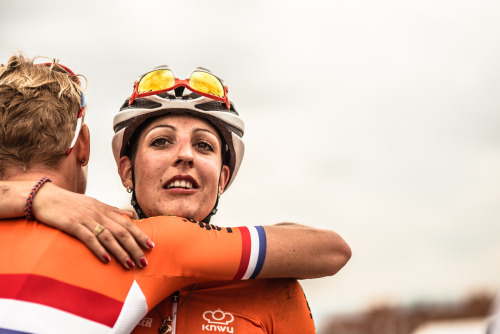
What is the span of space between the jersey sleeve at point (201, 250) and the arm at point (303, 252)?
0.12 meters

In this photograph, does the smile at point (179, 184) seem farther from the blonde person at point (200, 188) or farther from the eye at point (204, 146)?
the eye at point (204, 146)

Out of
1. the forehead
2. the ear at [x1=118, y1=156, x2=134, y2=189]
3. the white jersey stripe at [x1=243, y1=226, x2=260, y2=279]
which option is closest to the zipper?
the white jersey stripe at [x1=243, y1=226, x2=260, y2=279]

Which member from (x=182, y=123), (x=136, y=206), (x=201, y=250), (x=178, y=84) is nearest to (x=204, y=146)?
(x=182, y=123)

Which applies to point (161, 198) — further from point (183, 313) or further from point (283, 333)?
point (283, 333)

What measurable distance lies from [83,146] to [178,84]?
4.41ft

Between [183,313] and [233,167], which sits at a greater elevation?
[233,167]

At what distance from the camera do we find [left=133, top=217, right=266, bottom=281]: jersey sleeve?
3371mm

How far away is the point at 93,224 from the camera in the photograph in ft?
10.8

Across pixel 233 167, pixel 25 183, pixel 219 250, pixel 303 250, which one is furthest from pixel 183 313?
pixel 233 167

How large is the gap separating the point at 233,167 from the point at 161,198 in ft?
3.86

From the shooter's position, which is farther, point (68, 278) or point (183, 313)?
point (183, 313)

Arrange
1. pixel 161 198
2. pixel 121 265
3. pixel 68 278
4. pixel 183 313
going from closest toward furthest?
pixel 68 278 < pixel 121 265 < pixel 183 313 < pixel 161 198

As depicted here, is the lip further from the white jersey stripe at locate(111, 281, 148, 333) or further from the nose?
the white jersey stripe at locate(111, 281, 148, 333)

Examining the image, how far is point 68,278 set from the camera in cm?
307
